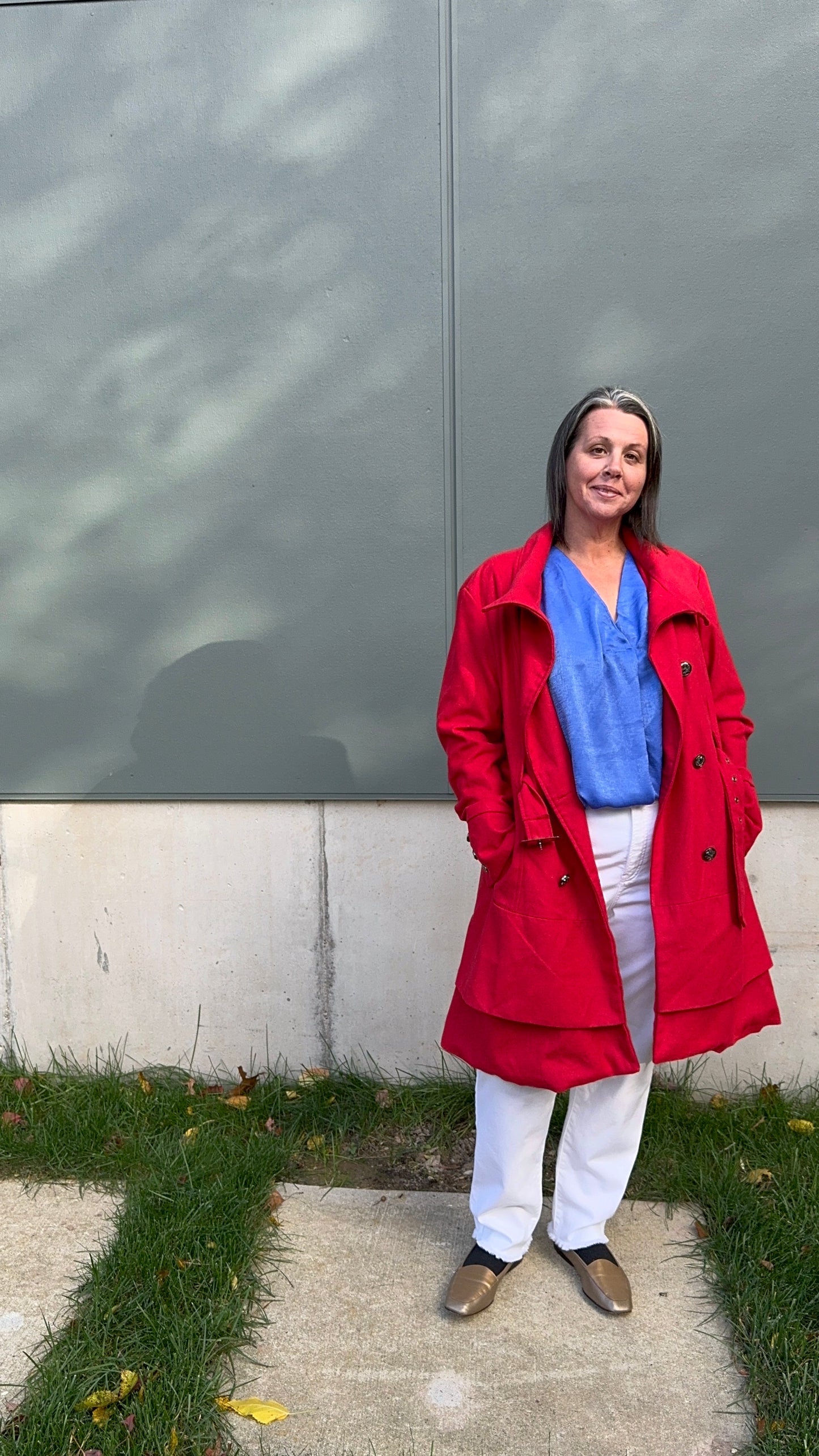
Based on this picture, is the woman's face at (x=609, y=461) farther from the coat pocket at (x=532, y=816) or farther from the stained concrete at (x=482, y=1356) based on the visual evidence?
the stained concrete at (x=482, y=1356)

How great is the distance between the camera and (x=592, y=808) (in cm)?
264

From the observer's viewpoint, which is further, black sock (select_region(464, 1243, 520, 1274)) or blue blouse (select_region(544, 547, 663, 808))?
black sock (select_region(464, 1243, 520, 1274))

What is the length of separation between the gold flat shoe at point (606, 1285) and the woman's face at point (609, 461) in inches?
70.2

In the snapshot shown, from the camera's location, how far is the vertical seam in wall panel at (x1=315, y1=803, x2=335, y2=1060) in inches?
150

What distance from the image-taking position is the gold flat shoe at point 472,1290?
2754 millimetres

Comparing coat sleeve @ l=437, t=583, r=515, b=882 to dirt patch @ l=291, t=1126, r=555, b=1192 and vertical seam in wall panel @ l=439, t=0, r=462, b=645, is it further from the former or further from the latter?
dirt patch @ l=291, t=1126, r=555, b=1192

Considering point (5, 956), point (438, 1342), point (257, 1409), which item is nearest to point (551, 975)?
point (438, 1342)

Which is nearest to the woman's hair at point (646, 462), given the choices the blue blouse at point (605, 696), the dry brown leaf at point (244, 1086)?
the blue blouse at point (605, 696)

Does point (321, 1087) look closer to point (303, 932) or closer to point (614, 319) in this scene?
point (303, 932)

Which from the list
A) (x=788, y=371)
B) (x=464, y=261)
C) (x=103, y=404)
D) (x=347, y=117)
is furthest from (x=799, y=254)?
(x=103, y=404)

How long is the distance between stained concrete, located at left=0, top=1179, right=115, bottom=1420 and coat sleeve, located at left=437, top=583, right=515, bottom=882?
147 cm

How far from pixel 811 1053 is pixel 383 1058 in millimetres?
1377

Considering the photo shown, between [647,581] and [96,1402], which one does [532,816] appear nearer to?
[647,581]

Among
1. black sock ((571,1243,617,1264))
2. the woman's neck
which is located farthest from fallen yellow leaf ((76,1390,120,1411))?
the woman's neck
